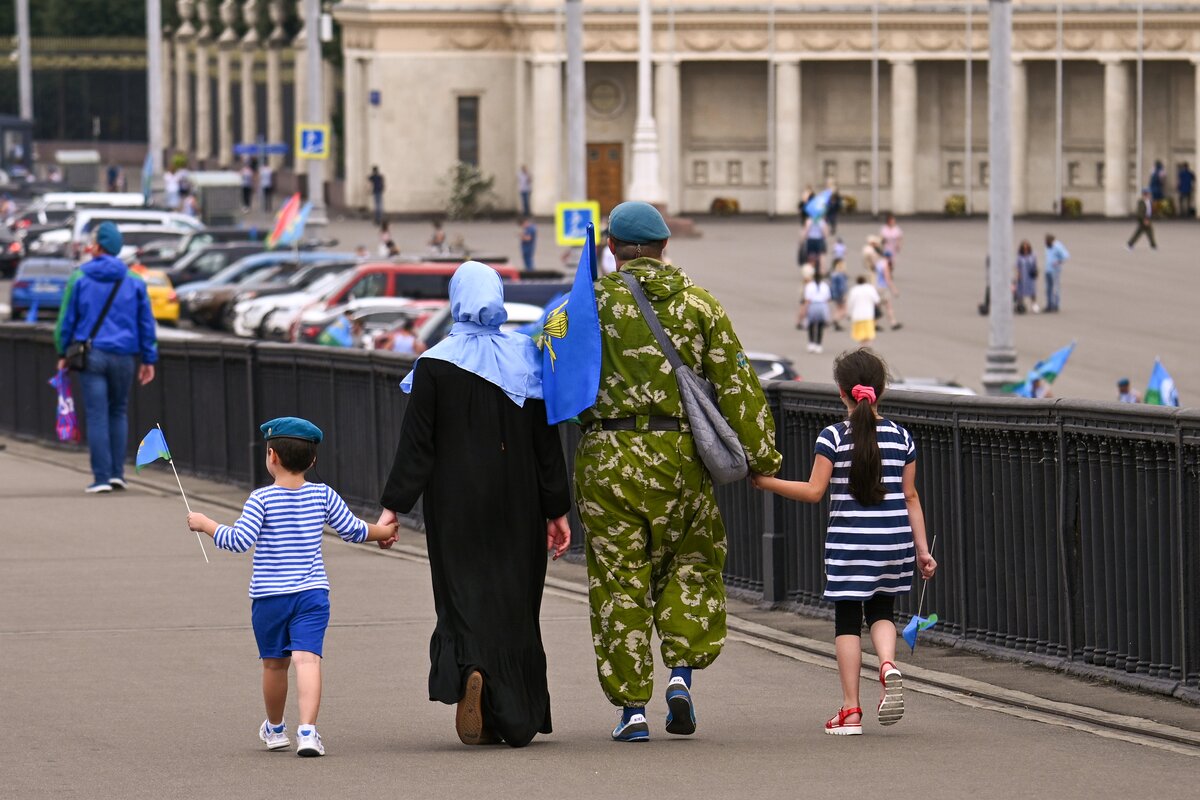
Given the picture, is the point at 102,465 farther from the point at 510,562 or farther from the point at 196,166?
the point at 196,166

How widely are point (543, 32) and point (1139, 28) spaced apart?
18137 millimetres

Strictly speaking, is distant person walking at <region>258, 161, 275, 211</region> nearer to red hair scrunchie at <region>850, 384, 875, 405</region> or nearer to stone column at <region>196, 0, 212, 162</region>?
stone column at <region>196, 0, 212, 162</region>

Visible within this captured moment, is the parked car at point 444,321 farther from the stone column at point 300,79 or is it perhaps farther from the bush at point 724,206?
the stone column at point 300,79

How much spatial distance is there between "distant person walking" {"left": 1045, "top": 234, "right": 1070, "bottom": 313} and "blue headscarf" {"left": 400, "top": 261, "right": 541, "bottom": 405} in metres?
39.4

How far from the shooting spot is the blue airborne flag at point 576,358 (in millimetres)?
8297

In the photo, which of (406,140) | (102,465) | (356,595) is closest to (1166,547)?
(356,595)

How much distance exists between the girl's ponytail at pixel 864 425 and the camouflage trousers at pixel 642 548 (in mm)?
538

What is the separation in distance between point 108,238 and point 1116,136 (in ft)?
197

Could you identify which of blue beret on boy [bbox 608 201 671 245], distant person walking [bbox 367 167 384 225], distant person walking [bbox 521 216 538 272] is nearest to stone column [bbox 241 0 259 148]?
distant person walking [bbox 367 167 384 225]

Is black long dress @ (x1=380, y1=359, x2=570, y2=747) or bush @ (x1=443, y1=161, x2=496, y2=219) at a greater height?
bush @ (x1=443, y1=161, x2=496, y2=219)

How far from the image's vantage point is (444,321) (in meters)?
29.8

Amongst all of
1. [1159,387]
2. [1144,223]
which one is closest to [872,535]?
[1159,387]

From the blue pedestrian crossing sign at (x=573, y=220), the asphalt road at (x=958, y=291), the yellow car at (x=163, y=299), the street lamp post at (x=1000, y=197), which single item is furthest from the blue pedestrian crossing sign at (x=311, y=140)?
the street lamp post at (x=1000, y=197)

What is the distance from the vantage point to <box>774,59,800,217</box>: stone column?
2963 inches
